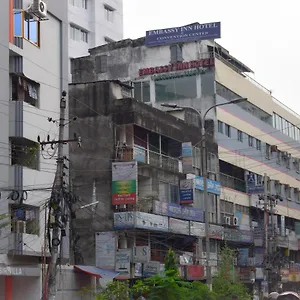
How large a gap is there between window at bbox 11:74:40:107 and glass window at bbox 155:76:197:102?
59.2ft

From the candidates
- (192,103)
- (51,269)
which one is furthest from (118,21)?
(51,269)

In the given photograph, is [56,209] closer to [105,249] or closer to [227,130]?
[105,249]

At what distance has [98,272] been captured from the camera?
1384 inches

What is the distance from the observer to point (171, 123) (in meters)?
43.2

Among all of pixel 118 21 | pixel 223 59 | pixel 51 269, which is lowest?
pixel 51 269

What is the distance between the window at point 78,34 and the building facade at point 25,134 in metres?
30.5

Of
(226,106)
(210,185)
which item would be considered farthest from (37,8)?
(226,106)

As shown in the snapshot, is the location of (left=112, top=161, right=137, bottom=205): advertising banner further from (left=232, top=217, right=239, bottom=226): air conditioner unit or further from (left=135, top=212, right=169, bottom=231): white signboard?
(left=232, top=217, right=239, bottom=226): air conditioner unit

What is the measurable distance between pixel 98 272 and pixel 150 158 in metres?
8.45

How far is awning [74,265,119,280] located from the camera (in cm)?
3409

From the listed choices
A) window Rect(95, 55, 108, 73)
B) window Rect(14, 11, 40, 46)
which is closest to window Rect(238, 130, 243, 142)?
window Rect(95, 55, 108, 73)

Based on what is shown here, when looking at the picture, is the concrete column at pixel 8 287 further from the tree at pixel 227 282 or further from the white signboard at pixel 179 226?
the white signboard at pixel 179 226

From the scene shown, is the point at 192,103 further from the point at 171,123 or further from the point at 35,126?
the point at 35,126

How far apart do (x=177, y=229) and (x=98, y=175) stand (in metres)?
5.51
